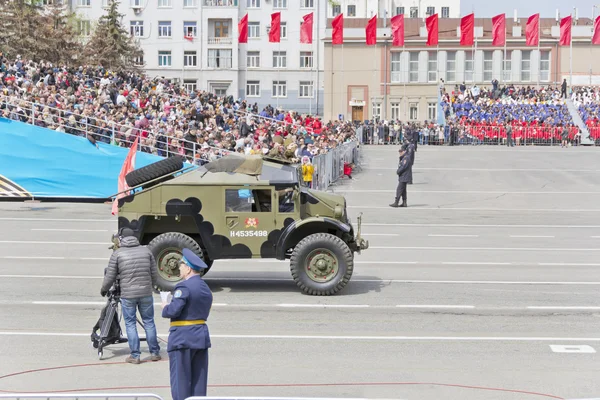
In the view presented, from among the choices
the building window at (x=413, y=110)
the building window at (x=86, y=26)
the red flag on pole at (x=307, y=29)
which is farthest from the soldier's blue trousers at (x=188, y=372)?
the building window at (x=86, y=26)

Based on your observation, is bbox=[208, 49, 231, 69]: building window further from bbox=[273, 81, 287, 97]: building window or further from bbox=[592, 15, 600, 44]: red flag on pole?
bbox=[592, 15, 600, 44]: red flag on pole

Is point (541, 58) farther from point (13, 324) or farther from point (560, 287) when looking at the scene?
point (13, 324)

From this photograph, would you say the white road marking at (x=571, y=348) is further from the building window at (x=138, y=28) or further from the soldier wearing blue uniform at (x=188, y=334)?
the building window at (x=138, y=28)

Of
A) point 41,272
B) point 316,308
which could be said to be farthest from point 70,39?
point 316,308

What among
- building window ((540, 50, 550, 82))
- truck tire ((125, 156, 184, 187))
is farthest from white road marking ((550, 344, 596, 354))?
building window ((540, 50, 550, 82))

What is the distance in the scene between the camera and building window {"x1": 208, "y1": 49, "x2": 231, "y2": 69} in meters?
90.5

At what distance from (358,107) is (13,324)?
71.8 metres

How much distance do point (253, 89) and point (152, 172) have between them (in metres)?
77.0

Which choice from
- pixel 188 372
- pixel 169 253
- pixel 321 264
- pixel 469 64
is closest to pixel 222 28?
pixel 469 64

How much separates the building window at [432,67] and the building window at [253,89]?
16408 millimetres

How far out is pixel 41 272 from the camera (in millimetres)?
18359

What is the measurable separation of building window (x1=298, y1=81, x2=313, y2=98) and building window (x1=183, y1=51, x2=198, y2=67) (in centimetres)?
975

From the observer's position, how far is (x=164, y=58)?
91250 mm

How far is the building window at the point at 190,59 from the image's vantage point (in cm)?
9094
